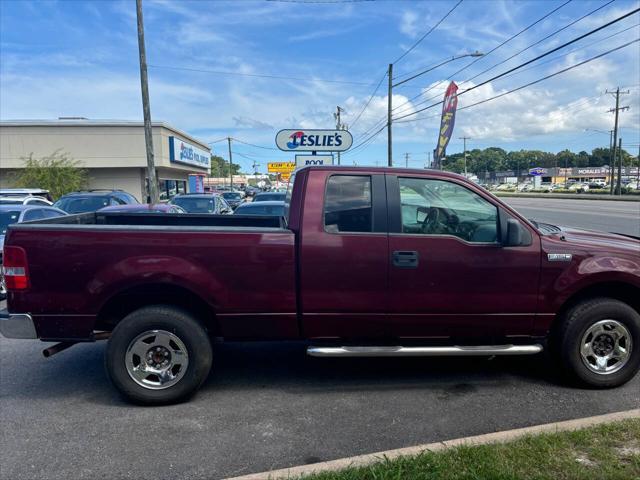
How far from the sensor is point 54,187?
26.6 metres

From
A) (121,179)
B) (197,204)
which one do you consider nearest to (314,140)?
(197,204)

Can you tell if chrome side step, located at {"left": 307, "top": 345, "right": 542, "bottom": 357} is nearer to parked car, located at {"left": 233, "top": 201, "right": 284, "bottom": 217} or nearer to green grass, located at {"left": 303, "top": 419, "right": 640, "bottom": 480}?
green grass, located at {"left": 303, "top": 419, "right": 640, "bottom": 480}

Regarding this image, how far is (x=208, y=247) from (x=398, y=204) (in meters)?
1.62

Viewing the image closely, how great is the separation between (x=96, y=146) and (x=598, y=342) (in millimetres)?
31607

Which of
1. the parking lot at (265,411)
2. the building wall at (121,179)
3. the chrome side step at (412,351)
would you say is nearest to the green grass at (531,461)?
the parking lot at (265,411)

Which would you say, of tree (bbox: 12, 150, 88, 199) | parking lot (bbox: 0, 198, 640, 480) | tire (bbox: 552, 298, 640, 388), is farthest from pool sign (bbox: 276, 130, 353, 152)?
tree (bbox: 12, 150, 88, 199)

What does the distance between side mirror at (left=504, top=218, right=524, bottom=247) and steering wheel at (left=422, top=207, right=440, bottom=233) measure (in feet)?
1.89

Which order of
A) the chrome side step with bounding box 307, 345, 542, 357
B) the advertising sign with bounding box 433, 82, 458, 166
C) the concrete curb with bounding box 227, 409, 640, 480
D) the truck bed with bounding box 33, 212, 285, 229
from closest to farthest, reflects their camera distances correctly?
the concrete curb with bounding box 227, 409, 640, 480 < the chrome side step with bounding box 307, 345, 542, 357 < the truck bed with bounding box 33, 212, 285, 229 < the advertising sign with bounding box 433, 82, 458, 166

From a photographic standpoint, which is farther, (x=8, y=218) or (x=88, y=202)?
(x=88, y=202)

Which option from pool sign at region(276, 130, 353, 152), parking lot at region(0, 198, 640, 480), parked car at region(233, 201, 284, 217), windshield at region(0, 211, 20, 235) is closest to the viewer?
parking lot at region(0, 198, 640, 480)

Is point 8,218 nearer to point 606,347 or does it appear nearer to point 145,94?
point 606,347

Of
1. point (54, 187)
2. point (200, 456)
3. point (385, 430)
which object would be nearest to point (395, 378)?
point (385, 430)

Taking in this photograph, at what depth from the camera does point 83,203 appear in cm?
1296

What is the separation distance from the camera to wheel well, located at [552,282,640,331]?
13.8 ft
